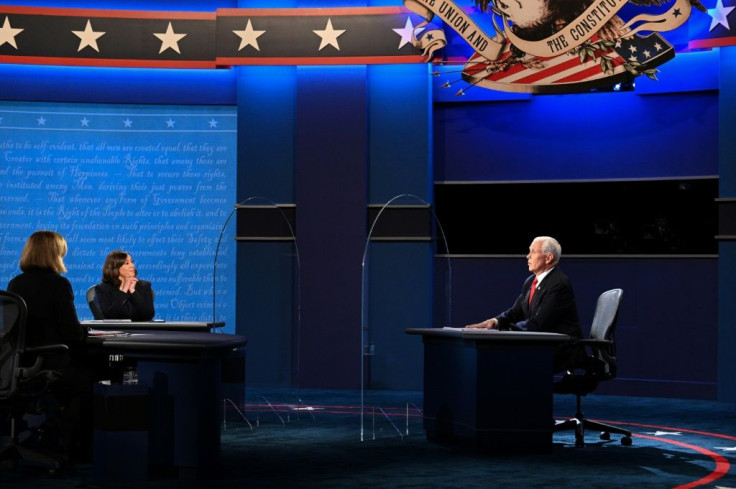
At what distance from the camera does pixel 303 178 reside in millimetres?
9914

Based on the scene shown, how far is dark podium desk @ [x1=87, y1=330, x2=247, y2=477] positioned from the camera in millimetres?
5176

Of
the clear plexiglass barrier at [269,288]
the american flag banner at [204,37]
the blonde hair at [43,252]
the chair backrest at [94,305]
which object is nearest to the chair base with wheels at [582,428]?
the blonde hair at [43,252]

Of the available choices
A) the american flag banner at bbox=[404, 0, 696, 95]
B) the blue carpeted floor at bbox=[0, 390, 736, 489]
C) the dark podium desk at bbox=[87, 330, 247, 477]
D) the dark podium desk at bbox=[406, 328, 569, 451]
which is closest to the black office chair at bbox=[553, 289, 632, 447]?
the blue carpeted floor at bbox=[0, 390, 736, 489]

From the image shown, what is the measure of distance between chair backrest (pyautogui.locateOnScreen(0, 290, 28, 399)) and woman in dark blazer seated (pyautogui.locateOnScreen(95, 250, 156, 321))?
8.31 feet

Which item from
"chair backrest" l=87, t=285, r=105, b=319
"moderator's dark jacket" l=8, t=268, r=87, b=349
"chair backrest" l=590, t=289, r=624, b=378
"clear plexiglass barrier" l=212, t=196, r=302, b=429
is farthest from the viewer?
"clear plexiglass barrier" l=212, t=196, r=302, b=429

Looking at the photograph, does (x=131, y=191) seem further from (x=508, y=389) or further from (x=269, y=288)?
(x=508, y=389)

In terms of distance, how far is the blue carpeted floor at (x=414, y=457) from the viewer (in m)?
5.14

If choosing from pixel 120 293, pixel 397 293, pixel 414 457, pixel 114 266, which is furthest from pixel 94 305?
pixel 397 293

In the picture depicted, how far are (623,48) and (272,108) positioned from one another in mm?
3251

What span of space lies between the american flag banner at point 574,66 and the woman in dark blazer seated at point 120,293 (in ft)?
12.1

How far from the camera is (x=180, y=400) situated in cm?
521

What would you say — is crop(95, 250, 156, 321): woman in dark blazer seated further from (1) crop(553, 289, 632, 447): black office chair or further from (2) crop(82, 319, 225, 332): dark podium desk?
(1) crop(553, 289, 632, 447): black office chair

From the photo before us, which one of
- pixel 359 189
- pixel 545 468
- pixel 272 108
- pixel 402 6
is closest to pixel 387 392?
pixel 359 189

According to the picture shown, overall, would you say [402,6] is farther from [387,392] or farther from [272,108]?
[387,392]
